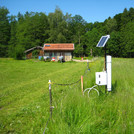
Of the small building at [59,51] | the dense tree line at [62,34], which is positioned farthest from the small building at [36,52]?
the dense tree line at [62,34]

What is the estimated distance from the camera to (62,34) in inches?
1939

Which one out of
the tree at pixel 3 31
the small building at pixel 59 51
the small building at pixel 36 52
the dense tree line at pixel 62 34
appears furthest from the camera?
the tree at pixel 3 31

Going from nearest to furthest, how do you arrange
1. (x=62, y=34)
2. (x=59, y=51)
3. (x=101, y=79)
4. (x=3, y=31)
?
(x=101, y=79) → (x=59, y=51) → (x=62, y=34) → (x=3, y=31)

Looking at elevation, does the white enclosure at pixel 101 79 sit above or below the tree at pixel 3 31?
below

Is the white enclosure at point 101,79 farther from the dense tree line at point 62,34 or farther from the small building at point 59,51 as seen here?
the dense tree line at point 62,34

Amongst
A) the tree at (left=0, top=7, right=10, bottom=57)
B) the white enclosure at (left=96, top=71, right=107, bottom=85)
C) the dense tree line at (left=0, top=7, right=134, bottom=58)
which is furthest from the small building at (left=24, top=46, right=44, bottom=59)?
the white enclosure at (left=96, top=71, right=107, bottom=85)

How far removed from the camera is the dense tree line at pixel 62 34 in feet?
159

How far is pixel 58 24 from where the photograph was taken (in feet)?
159

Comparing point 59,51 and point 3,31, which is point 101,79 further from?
point 3,31

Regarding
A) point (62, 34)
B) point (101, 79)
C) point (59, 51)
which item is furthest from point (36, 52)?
point (101, 79)

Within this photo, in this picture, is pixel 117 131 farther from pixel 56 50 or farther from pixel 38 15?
pixel 38 15

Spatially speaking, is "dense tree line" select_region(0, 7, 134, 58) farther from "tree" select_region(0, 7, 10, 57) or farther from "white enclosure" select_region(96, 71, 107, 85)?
"white enclosure" select_region(96, 71, 107, 85)

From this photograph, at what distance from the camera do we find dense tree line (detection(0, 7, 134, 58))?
48469 mm

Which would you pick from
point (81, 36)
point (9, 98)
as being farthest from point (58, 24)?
point (9, 98)
